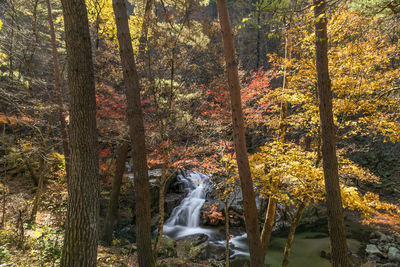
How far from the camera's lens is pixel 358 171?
5.26m

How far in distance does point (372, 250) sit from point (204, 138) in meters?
8.67

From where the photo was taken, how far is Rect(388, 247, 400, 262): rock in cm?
823

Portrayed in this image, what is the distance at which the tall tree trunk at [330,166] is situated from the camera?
3660 mm

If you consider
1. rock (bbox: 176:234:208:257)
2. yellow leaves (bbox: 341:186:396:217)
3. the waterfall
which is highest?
yellow leaves (bbox: 341:186:396:217)

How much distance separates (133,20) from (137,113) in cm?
605

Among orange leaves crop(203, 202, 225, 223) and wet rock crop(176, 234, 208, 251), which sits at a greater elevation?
orange leaves crop(203, 202, 225, 223)

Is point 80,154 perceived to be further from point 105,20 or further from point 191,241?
point 105,20

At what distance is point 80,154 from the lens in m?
3.19

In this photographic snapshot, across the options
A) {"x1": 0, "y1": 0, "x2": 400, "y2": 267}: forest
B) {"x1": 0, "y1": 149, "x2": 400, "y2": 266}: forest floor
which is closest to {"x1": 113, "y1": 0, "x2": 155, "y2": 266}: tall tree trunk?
{"x1": 0, "y1": 0, "x2": 400, "y2": 267}: forest

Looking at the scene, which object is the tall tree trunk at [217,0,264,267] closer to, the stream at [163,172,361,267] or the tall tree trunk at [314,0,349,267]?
→ the tall tree trunk at [314,0,349,267]

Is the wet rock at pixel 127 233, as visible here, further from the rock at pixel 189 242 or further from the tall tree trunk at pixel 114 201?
the rock at pixel 189 242

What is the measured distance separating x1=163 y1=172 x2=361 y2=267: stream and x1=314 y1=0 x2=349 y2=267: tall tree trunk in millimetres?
4419

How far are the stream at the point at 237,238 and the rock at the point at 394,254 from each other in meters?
1.09

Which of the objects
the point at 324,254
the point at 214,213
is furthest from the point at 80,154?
the point at 324,254
